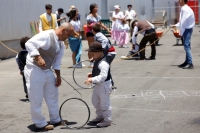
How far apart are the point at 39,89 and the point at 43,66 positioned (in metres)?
0.37

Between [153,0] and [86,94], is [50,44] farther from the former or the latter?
[153,0]

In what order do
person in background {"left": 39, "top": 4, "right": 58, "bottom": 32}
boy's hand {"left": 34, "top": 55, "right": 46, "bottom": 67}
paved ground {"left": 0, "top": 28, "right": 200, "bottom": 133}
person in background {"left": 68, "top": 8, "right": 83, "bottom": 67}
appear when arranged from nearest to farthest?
boy's hand {"left": 34, "top": 55, "right": 46, "bottom": 67} → paved ground {"left": 0, "top": 28, "right": 200, "bottom": 133} → person in background {"left": 68, "top": 8, "right": 83, "bottom": 67} → person in background {"left": 39, "top": 4, "right": 58, "bottom": 32}

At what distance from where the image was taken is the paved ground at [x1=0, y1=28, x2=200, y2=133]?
7598mm

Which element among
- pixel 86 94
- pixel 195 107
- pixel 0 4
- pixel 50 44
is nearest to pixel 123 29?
pixel 0 4

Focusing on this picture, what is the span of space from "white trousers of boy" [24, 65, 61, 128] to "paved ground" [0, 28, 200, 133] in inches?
12.4

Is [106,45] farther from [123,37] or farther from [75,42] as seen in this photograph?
[123,37]

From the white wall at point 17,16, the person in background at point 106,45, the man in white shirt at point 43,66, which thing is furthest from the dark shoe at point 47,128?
the white wall at point 17,16

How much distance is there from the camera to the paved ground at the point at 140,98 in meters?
7.60

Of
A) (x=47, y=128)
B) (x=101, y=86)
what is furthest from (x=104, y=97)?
(x=47, y=128)

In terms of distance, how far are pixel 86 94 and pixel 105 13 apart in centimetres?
1769

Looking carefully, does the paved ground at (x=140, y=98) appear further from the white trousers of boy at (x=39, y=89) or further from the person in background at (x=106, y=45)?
the person in background at (x=106, y=45)

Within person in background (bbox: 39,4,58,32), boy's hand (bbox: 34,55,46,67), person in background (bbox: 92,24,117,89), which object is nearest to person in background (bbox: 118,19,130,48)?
person in background (bbox: 39,4,58,32)

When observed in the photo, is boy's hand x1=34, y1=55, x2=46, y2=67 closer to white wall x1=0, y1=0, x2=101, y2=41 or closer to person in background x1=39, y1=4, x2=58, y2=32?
person in background x1=39, y1=4, x2=58, y2=32

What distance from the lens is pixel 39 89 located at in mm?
7301
